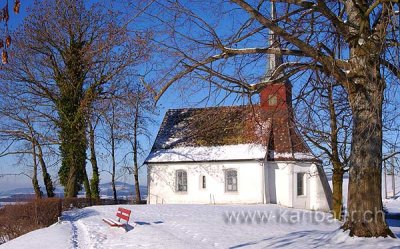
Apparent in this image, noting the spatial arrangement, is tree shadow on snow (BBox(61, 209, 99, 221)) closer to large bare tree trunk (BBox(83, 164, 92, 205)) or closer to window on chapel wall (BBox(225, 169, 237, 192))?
large bare tree trunk (BBox(83, 164, 92, 205))

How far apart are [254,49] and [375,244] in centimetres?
486

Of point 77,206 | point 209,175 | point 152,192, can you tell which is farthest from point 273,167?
point 77,206

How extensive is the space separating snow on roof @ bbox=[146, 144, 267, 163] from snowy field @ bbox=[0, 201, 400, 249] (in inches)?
296

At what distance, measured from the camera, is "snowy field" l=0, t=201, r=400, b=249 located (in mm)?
12716

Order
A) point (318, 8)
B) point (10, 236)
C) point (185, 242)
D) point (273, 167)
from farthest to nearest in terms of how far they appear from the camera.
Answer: point (273, 167)
point (10, 236)
point (185, 242)
point (318, 8)

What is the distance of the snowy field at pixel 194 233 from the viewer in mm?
12716

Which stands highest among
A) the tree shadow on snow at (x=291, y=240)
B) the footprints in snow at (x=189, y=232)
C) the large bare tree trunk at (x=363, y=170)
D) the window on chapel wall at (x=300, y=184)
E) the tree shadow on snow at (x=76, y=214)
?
the large bare tree trunk at (x=363, y=170)

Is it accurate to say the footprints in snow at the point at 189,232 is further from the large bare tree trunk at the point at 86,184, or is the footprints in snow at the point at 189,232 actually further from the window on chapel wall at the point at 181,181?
the large bare tree trunk at the point at 86,184

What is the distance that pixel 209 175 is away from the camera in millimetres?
30938

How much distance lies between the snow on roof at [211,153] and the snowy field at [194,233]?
7.51 metres

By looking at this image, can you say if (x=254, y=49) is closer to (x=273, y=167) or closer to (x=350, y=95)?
(x=350, y=95)

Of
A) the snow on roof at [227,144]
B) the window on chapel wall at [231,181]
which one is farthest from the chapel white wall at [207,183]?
the snow on roof at [227,144]

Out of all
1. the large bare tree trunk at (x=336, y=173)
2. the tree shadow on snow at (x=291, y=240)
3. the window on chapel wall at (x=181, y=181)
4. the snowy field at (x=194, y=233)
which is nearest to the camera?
the tree shadow on snow at (x=291, y=240)

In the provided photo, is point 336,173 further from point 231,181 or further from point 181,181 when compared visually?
point 181,181
